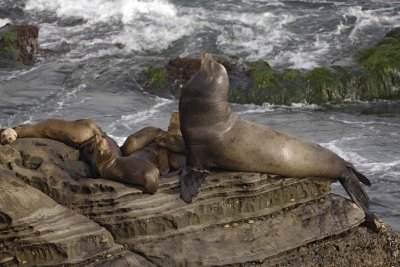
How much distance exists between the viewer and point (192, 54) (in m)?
19.7

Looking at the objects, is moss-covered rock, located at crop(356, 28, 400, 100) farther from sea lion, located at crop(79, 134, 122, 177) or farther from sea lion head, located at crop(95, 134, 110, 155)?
sea lion head, located at crop(95, 134, 110, 155)

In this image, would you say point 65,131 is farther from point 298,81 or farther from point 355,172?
point 298,81

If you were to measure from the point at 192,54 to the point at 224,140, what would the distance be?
11604mm

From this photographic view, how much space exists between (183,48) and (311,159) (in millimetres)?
12229

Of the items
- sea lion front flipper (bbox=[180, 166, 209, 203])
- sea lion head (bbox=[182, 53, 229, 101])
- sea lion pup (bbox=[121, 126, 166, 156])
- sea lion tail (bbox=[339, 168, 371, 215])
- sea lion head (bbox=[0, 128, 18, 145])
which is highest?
sea lion head (bbox=[182, 53, 229, 101])

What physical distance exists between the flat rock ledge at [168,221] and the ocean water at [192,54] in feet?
7.20

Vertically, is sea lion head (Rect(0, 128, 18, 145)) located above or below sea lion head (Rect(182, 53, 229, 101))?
below

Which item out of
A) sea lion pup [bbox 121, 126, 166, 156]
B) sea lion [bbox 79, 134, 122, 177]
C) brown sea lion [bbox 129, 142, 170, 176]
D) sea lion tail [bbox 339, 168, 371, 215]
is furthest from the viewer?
sea lion tail [bbox 339, 168, 371, 215]

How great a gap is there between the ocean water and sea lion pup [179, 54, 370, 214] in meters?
2.41

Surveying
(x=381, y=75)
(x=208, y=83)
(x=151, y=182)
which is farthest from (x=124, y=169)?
(x=381, y=75)

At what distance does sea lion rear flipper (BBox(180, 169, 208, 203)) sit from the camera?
25.2 ft

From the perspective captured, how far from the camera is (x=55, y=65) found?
19094mm

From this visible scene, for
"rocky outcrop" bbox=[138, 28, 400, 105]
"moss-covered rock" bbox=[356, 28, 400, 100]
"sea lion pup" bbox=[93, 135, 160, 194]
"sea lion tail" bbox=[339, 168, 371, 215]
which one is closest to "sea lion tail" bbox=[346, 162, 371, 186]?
"sea lion tail" bbox=[339, 168, 371, 215]

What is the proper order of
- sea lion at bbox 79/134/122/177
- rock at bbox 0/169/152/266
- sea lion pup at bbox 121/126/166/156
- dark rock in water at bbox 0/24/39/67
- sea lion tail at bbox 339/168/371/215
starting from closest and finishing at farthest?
rock at bbox 0/169/152/266
sea lion at bbox 79/134/122/177
sea lion pup at bbox 121/126/166/156
sea lion tail at bbox 339/168/371/215
dark rock in water at bbox 0/24/39/67
